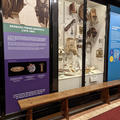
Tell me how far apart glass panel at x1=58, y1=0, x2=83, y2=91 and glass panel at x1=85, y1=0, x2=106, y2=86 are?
333 mm

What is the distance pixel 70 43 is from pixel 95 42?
3.18 ft

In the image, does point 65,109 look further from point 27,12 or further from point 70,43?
point 27,12

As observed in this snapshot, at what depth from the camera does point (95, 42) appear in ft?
11.7

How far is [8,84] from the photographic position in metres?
1.98

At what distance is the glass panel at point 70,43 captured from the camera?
2.84 m

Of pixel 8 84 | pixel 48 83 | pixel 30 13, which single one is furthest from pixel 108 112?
Result: pixel 30 13

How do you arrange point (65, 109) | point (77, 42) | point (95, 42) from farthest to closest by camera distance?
point (95, 42), point (77, 42), point (65, 109)

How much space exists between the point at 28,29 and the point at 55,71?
98cm

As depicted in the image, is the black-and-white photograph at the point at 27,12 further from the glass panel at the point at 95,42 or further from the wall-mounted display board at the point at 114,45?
the wall-mounted display board at the point at 114,45

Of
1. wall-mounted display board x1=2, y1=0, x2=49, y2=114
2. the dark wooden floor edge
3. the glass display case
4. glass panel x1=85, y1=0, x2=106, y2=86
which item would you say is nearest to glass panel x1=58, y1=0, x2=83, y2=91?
the glass display case

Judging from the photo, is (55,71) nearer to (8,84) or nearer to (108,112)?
(8,84)

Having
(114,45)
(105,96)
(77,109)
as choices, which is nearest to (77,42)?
(114,45)

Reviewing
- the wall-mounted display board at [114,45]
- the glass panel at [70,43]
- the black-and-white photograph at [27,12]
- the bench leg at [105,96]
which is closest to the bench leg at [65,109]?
the glass panel at [70,43]

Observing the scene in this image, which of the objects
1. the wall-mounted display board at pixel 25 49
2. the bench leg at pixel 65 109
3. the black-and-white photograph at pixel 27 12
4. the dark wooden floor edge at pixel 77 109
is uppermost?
the black-and-white photograph at pixel 27 12
